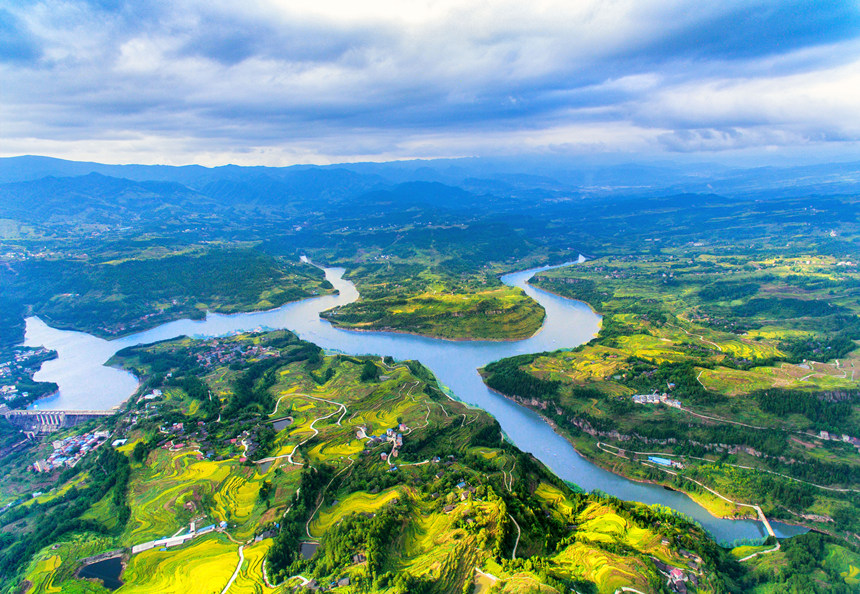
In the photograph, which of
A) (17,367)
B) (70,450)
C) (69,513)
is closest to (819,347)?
(69,513)

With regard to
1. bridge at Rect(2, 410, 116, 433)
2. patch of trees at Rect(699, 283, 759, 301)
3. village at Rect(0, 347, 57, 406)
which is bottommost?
patch of trees at Rect(699, 283, 759, 301)

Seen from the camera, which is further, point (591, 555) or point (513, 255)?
point (513, 255)

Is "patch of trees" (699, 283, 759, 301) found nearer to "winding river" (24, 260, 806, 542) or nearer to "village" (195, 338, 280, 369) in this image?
"winding river" (24, 260, 806, 542)

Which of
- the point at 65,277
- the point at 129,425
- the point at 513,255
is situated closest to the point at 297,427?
the point at 129,425

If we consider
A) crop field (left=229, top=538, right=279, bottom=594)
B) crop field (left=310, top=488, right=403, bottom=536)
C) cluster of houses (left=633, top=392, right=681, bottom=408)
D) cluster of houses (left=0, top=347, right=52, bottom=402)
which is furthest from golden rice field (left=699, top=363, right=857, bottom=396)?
cluster of houses (left=0, top=347, right=52, bottom=402)

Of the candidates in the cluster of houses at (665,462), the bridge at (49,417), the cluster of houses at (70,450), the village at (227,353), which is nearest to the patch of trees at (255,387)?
the village at (227,353)

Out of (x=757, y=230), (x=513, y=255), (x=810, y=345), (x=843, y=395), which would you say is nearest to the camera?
(x=843, y=395)

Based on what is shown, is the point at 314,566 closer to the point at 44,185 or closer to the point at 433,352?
the point at 433,352

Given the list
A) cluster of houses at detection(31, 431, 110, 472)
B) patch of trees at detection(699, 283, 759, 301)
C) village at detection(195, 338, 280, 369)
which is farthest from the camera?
patch of trees at detection(699, 283, 759, 301)
